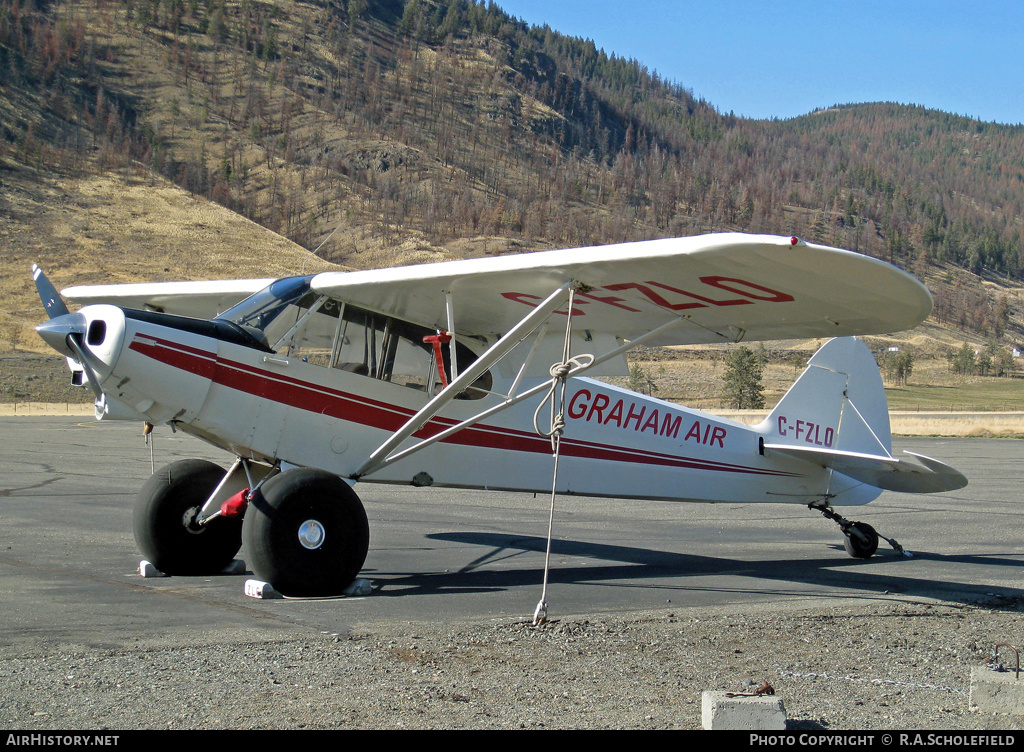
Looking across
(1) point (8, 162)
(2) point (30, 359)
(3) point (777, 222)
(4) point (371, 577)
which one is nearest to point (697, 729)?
(4) point (371, 577)

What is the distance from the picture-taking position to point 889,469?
31.2 ft

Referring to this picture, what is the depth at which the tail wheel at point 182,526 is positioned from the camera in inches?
316

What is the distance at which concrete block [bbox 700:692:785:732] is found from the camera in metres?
3.86

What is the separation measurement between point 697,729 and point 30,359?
2424 inches

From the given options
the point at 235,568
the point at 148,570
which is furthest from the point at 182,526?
the point at 235,568

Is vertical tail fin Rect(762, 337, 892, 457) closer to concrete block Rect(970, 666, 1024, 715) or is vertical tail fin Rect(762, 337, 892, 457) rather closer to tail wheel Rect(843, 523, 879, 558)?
tail wheel Rect(843, 523, 879, 558)

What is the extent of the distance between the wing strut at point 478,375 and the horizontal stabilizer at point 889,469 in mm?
2916

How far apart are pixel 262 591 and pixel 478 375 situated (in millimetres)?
2385

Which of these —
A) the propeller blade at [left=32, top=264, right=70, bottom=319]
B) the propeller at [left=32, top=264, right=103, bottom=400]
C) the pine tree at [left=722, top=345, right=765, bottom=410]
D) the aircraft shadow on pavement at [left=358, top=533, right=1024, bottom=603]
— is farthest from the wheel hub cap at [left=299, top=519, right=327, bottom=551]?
the pine tree at [left=722, top=345, right=765, bottom=410]

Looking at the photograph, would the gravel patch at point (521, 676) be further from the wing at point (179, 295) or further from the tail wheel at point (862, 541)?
the wing at point (179, 295)

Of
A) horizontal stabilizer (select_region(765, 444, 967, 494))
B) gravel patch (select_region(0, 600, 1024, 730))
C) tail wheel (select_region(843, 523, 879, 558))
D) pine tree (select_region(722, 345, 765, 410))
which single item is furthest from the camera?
pine tree (select_region(722, 345, 765, 410))

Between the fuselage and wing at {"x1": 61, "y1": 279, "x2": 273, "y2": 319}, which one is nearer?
the fuselage

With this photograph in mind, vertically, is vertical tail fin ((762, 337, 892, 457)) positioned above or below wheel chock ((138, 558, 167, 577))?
above

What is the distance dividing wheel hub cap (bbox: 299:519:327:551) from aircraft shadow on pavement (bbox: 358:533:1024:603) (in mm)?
784
